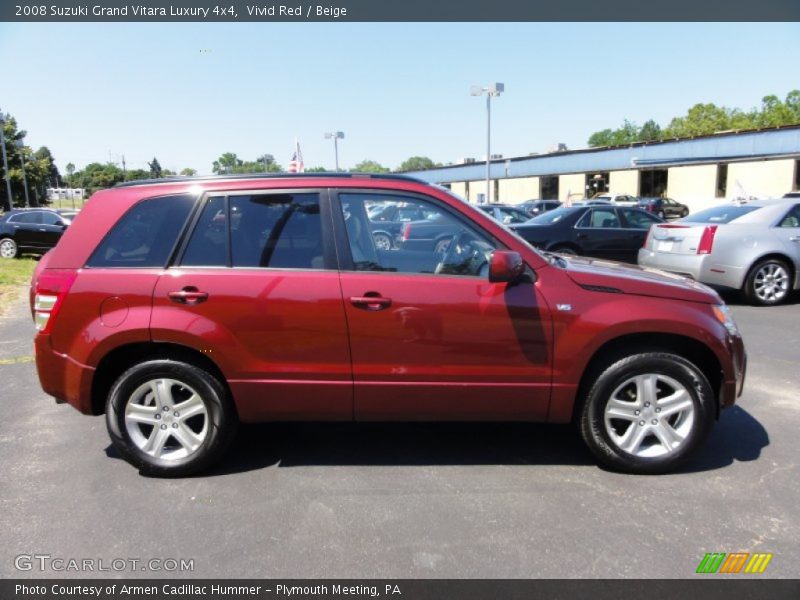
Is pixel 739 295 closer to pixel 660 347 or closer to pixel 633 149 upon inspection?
pixel 660 347

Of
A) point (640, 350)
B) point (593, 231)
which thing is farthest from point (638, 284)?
point (593, 231)

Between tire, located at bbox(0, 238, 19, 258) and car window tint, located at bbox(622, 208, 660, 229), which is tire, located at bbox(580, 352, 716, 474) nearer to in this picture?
car window tint, located at bbox(622, 208, 660, 229)

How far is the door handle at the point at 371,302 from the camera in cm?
333

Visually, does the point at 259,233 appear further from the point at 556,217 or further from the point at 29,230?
the point at 29,230

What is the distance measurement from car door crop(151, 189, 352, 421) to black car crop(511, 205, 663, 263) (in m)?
8.40

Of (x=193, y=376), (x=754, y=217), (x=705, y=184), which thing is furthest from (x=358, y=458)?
(x=705, y=184)

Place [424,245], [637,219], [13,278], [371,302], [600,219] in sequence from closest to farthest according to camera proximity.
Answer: [371,302]
[424,245]
[600,219]
[637,219]
[13,278]

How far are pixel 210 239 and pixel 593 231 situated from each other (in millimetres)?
9529

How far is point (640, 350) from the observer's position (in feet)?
11.4

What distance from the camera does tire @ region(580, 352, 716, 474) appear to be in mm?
3410

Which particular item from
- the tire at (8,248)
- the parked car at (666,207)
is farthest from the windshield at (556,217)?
the parked car at (666,207)

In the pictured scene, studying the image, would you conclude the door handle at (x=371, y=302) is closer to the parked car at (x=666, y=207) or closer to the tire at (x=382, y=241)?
the tire at (x=382, y=241)

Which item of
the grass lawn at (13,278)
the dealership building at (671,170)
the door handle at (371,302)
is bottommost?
the grass lawn at (13,278)

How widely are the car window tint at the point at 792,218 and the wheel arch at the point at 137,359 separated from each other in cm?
878
